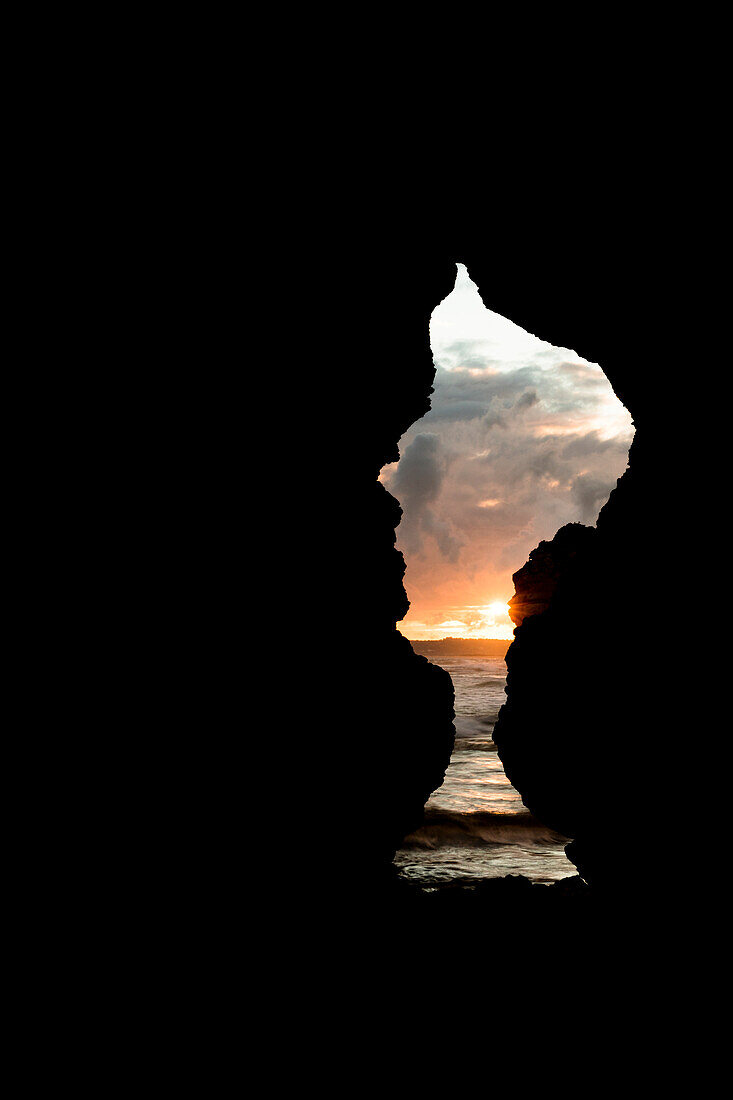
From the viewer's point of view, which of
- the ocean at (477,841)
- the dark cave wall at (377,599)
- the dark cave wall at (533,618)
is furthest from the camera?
the ocean at (477,841)

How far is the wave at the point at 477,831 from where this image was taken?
34.1 ft

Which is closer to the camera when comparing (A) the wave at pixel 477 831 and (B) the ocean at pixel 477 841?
(B) the ocean at pixel 477 841

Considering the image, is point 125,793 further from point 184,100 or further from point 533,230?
point 533,230

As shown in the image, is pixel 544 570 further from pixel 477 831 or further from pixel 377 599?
pixel 377 599

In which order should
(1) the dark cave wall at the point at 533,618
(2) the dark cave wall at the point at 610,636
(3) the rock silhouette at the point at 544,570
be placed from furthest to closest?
(3) the rock silhouette at the point at 544,570 < (1) the dark cave wall at the point at 533,618 < (2) the dark cave wall at the point at 610,636

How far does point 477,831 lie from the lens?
36.0ft

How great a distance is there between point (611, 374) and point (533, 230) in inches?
80.6

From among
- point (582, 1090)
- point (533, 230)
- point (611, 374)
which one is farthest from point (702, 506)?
point (582, 1090)

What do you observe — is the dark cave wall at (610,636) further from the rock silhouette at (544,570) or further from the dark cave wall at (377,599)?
the rock silhouette at (544,570)

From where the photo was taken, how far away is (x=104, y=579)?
374cm

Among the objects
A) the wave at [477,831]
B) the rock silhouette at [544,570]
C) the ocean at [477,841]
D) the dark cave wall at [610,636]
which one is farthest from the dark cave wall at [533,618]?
the rock silhouette at [544,570]

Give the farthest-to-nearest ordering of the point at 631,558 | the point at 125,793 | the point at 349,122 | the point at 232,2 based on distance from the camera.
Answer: the point at 631,558
the point at 349,122
the point at 232,2
the point at 125,793

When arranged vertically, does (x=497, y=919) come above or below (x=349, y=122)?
below

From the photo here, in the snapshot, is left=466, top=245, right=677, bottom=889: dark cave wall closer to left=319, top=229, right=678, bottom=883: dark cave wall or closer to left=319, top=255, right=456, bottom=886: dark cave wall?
left=319, top=229, right=678, bottom=883: dark cave wall
